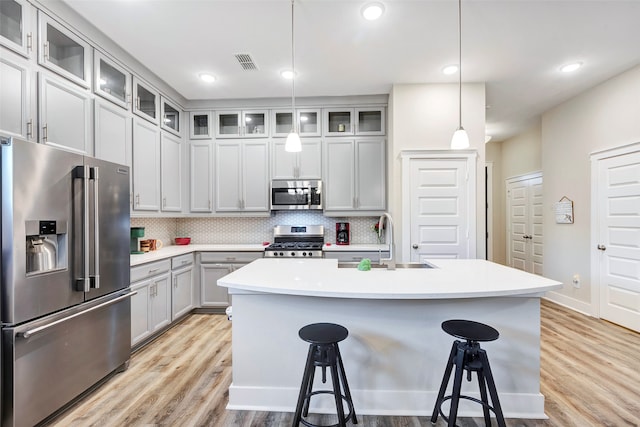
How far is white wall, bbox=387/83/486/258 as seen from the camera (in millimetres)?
3504

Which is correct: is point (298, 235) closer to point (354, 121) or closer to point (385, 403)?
point (354, 121)

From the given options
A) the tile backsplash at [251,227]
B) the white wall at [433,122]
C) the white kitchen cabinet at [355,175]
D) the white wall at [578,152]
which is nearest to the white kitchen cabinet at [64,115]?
the tile backsplash at [251,227]

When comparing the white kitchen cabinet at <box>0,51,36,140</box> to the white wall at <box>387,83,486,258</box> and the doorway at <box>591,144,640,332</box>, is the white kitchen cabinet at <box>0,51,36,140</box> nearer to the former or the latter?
the white wall at <box>387,83,486,258</box>

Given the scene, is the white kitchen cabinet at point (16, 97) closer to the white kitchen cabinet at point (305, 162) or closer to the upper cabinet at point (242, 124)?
the upper cabinet at point (242, 124)

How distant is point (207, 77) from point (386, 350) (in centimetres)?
340

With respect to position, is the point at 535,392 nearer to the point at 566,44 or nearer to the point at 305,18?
the point at 566,44

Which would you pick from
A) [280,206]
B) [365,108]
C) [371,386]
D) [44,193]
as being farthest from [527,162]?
[44,193]

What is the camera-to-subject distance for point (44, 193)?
1.79m

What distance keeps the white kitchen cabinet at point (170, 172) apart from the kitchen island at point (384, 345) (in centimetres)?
232

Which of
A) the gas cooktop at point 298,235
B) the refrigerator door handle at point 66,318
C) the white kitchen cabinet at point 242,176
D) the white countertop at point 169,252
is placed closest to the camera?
the refrigerator door handle at point 66,318

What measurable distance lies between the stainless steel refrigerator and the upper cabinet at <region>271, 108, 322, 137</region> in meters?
2.22

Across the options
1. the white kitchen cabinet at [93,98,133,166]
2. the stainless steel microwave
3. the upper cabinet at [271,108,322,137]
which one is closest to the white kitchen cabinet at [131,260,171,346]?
the white kitchen cabinet at [93,98,133,166]

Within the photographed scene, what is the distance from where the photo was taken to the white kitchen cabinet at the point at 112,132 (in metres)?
2.59

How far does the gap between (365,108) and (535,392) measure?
347 centimetres
